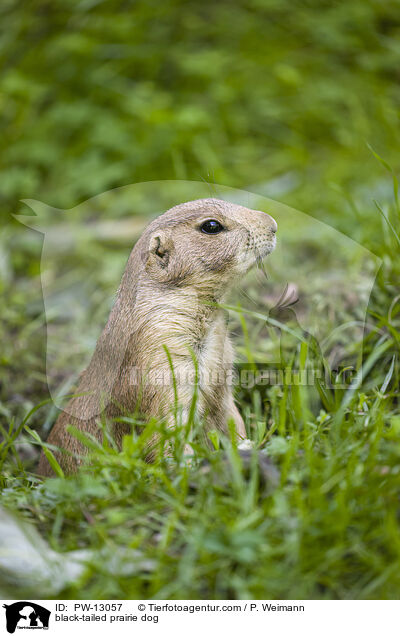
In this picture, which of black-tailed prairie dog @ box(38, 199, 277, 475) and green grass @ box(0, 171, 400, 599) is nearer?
green grass @ box(0, 171, 400, 599)

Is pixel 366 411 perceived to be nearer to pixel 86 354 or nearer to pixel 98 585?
pixel 98 585

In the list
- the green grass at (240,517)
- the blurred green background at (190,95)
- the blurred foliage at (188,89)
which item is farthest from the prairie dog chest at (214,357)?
the blurred foliage at (188,89)

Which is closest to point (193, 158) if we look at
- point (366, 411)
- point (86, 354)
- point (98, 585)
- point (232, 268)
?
point (86, 354)

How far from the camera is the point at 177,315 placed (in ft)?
11.0

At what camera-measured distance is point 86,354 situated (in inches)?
199

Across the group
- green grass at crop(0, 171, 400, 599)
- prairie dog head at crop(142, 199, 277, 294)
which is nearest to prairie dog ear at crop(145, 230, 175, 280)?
prairie dog head at crop(142, 199, 277, 294)

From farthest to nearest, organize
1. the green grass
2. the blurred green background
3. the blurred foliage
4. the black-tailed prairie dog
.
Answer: the blurred foliage, the blurred green background, the black-tailed prairie dog, the green grass

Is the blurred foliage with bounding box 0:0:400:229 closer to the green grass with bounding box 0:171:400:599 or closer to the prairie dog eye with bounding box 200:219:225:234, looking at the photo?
the prairie dog eye with bounding box 200:219:225:234

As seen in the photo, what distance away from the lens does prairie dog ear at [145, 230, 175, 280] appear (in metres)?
3.35

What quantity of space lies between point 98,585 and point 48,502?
0.57 m

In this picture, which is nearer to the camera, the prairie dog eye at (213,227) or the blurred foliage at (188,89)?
the prairie dog eye at (213,227)

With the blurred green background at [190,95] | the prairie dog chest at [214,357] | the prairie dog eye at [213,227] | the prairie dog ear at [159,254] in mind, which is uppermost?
the prairie dog eye at [213,227]

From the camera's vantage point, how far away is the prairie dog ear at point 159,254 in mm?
3350

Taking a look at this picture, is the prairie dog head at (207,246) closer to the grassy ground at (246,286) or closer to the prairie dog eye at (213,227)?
the prairie dog eye at (213,227)
